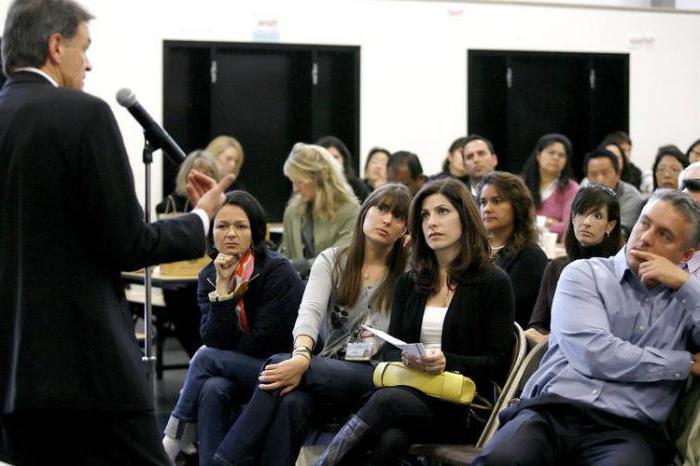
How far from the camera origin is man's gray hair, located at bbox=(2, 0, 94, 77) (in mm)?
2379

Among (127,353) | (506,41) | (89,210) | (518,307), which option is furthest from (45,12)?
(506,41)

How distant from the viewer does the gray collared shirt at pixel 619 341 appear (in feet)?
10.3

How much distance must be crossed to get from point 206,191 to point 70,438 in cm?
64

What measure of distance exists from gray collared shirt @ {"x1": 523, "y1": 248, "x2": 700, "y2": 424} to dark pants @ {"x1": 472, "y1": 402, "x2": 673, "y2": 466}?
4 cm

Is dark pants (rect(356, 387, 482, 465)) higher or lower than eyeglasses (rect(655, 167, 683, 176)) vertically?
lower

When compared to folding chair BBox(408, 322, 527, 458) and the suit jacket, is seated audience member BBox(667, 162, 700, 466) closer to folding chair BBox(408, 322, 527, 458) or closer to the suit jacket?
folding chair BBox(408, 322, 527, 458)

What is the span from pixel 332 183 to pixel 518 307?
2.09 meters

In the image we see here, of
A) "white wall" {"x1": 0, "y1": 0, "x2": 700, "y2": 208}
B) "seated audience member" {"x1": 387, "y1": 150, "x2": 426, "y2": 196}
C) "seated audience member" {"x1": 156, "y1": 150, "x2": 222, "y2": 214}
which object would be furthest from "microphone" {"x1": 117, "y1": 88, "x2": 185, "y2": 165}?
"white wall" {"x1": 0, "y1": 0, "x2": 700, "y2": 208}

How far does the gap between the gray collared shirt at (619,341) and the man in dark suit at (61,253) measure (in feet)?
4.52

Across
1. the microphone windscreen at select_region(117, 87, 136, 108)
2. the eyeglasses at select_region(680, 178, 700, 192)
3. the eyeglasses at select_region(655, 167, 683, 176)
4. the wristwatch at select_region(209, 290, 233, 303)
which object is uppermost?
the microphone windscreen at select_region(117, 87, 136, 108)

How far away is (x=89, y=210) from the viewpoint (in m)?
2.34

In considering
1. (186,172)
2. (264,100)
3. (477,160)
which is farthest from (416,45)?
(186,172)

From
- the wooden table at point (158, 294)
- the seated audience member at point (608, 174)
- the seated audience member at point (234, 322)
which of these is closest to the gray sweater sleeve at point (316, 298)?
the seated audience member at point (234, 322)

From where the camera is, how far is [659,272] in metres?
3.14
